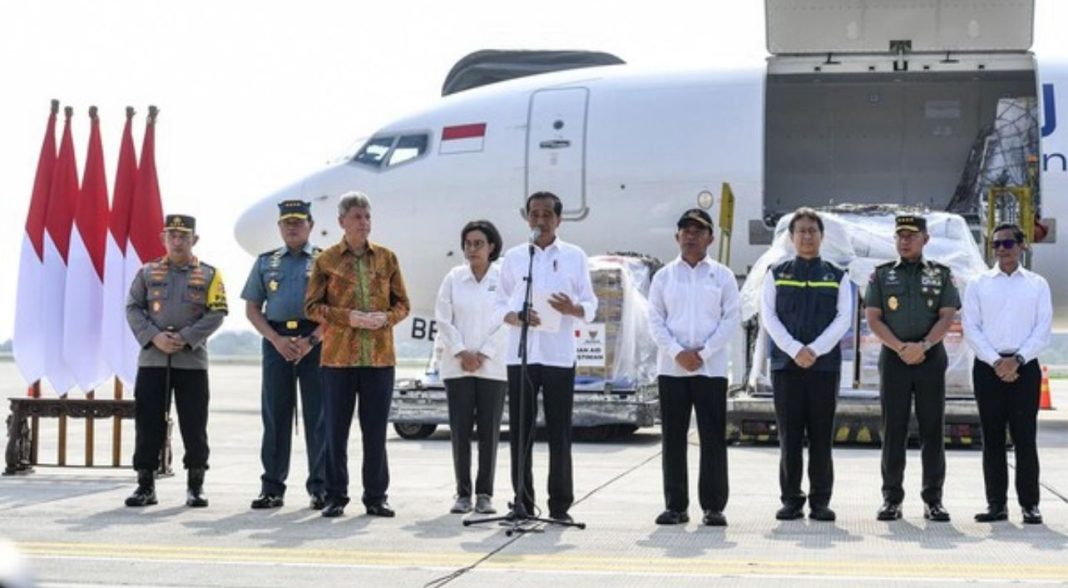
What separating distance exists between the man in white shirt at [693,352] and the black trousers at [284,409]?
192 cm

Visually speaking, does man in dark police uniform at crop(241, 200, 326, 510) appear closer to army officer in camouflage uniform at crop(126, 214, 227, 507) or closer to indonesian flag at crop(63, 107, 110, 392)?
army officer in camouflage uniform at crop(126, 214, 227, 507)

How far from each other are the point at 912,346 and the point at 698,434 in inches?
48.1

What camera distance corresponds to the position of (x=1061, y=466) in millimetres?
12055

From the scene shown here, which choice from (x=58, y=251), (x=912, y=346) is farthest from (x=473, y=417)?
(x=58, y=251)

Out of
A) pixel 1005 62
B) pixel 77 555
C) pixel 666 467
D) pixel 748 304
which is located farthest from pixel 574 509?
pixel 1005 62

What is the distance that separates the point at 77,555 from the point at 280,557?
840 millimetres

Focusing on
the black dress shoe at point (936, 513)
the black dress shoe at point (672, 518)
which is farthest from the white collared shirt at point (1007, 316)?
the black dress shoe at point (672, 518)

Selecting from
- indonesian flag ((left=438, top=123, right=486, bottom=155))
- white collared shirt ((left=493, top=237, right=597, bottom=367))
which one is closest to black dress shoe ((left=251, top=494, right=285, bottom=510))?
white collared shirt ((left=493, top=237, right=597, bottom=367))

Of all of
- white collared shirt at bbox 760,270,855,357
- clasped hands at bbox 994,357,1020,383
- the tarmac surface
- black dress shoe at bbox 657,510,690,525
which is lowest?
the tarmac surface

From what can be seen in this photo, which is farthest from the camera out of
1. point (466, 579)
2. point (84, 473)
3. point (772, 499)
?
point (84, 473)

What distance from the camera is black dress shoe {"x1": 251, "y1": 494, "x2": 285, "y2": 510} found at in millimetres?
8836

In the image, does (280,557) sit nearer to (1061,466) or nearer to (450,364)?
(450,364)

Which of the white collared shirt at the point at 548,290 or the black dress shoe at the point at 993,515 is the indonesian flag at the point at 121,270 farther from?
the black dress shoe at the point at 993,515

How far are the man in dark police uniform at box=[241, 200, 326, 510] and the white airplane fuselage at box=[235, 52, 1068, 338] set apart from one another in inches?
371
